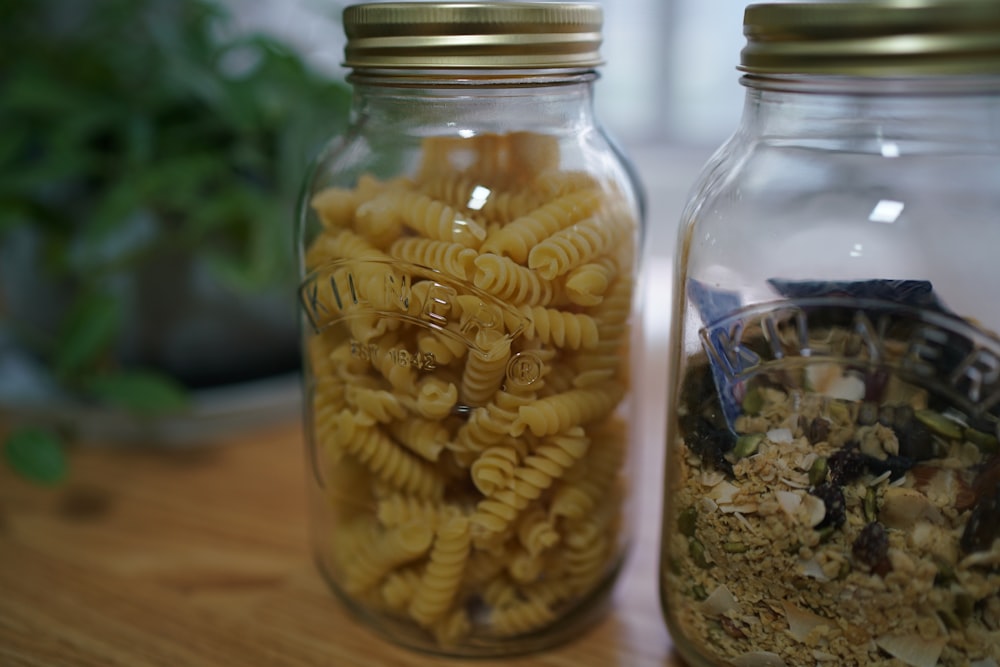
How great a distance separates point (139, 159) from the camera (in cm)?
69

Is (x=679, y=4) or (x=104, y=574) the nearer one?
(x=104, y=574)

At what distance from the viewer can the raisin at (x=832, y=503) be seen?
378mm

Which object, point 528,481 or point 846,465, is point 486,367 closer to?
point 528,481

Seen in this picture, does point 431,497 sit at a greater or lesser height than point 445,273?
lesser

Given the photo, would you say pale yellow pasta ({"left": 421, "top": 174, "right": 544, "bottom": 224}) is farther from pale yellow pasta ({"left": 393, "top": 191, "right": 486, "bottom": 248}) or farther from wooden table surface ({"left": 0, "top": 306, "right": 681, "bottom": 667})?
wooden table surface ({"left": 0, "top": 306, "right": 681, "bottom": 667})

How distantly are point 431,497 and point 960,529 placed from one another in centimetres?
24

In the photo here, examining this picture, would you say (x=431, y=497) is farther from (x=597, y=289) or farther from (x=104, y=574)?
(x=104, y=574)

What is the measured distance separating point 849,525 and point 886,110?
18 cm

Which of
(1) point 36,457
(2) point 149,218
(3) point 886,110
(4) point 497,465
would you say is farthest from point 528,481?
(2) point 149,218

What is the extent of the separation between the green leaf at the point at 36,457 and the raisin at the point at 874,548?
47cm

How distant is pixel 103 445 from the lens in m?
0.74

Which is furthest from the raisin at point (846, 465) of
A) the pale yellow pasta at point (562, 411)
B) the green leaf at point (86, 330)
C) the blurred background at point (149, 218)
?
the green leaf at point (86, 330)

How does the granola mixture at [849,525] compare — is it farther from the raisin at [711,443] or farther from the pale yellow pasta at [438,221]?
the pale yellow pasta at [438,221]

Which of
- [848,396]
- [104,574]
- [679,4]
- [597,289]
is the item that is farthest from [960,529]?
[679,4]
